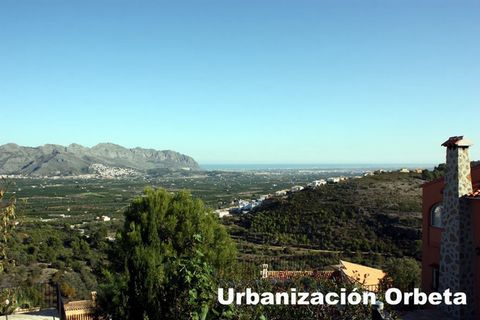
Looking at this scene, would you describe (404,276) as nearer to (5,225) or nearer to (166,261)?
(166,261)

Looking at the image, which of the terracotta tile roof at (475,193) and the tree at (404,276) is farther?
the tree at (404,276)

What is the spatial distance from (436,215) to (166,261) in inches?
299

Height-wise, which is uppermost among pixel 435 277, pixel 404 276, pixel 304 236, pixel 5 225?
pixel 5 225

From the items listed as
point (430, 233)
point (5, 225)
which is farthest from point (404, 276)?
point (5, 225)

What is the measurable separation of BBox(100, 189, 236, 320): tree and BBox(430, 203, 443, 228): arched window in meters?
5.52

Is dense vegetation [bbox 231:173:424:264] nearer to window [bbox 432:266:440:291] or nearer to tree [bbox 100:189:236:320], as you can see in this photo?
window [bbox 432:266:440:291]

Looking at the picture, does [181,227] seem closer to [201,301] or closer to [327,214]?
[201,301]

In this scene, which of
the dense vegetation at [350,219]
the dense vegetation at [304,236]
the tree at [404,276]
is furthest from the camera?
the dense vegetation at [350,219]

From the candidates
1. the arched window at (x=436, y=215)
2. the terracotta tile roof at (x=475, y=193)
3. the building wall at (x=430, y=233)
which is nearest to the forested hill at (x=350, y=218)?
the building wall at (x=430, y=233)

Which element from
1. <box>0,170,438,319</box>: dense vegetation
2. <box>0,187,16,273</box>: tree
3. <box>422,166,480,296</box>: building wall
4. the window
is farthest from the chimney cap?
<box>0,187,16,273</box>: tree

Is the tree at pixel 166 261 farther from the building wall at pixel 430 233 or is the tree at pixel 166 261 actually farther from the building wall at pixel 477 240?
the building wall at pixel 477 240

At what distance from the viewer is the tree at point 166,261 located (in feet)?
17.7

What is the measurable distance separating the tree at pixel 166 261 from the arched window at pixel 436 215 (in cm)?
552

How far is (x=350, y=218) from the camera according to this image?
35750mm
